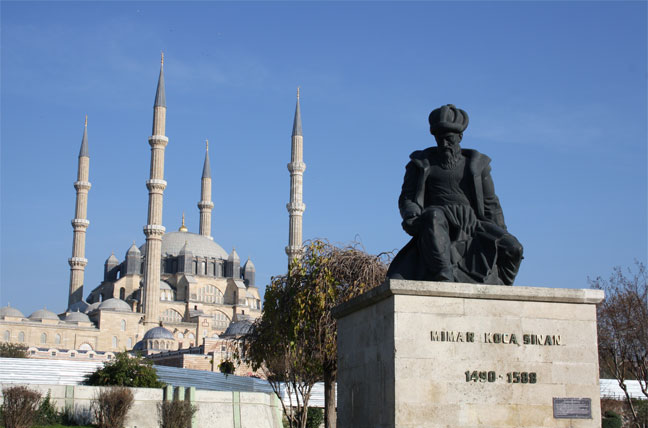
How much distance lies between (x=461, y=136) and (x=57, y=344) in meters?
65.4

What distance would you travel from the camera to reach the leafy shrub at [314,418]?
25.6 m

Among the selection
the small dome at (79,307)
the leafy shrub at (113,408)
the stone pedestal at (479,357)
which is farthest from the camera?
the small dome at (79,307)

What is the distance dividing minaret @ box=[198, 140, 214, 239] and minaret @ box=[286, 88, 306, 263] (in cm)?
1884

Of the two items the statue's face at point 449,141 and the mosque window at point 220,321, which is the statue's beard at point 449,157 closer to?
the statue's face at point 449,141

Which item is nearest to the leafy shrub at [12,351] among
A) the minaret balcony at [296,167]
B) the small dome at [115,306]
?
the small dome at [115,306]

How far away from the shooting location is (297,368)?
1906cm

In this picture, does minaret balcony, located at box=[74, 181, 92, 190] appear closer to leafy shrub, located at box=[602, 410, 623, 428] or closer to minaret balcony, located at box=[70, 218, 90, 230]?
minaret balcony, located at box=[70, 218, 90, 230]

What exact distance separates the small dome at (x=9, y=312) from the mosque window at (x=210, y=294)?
16.8 m

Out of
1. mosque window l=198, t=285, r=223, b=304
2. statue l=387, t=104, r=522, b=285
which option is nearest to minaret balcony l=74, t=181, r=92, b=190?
mosque window l=198, t=285, r=223, b=304

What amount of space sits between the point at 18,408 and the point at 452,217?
1298 cm

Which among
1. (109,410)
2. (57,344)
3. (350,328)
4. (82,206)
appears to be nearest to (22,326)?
(57,344)

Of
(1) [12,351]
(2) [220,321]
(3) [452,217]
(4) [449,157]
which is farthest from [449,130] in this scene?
(2) [220,321]

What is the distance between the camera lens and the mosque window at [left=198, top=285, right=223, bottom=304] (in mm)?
81625

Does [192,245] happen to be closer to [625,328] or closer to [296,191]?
[296,191]
